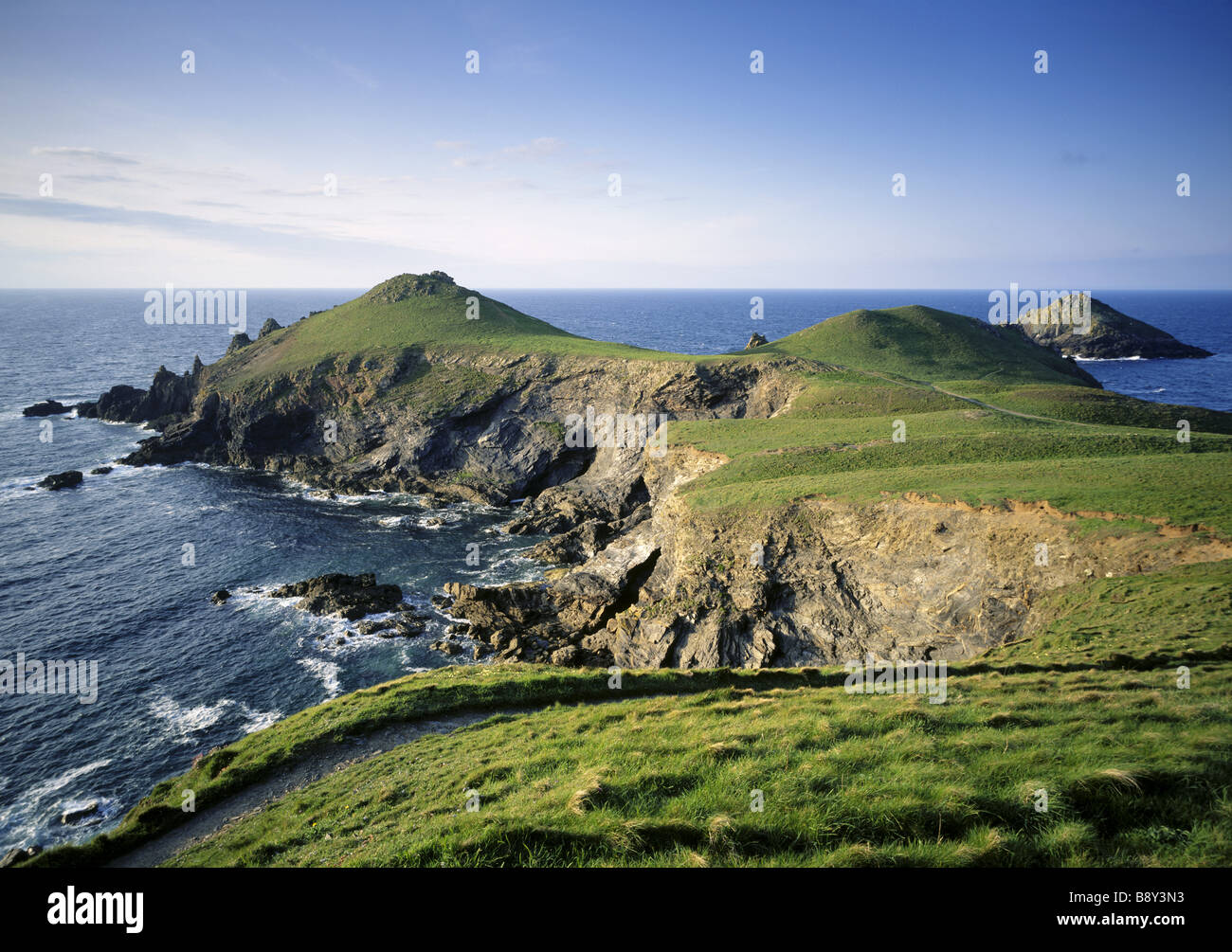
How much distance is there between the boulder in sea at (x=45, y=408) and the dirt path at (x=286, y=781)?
128 m

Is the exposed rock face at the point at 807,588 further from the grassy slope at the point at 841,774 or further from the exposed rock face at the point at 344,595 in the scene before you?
the exposed rock face at the point at 344,595

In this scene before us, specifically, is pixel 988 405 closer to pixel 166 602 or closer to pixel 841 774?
pixel 841 774

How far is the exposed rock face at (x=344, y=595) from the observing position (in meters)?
52.2

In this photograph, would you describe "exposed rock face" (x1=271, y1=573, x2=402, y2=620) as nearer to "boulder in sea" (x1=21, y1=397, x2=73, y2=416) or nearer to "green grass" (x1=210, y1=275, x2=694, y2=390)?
"green grass" (x1=210, y1=275, x2=694, y2=390)

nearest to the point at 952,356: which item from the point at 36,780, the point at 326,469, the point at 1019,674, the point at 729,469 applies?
the point at 729,469

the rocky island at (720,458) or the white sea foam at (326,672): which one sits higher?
the rocky island at (720,458)

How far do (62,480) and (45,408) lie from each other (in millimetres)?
50083

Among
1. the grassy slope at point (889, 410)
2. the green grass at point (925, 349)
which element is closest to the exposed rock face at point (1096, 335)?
the grassy slope at point (889, 410)

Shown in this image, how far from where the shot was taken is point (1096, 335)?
536 feet

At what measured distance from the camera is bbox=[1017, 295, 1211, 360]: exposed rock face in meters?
160

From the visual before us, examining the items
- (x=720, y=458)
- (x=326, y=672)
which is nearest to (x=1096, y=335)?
(x=720, y=458)

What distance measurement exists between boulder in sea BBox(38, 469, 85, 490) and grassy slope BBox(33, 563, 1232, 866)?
72.7 m

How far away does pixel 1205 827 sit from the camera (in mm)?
9844

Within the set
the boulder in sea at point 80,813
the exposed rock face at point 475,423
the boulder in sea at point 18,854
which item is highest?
the exposed rock face at point 475,423
